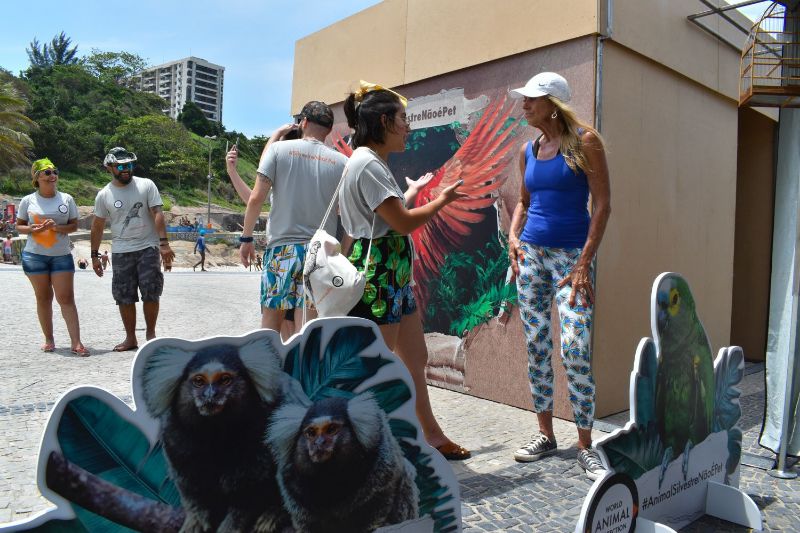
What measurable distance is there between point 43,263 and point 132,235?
35.1 inches

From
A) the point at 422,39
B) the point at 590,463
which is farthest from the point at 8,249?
the point at 590,463

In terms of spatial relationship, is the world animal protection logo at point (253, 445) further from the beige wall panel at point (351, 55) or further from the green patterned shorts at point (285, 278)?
the beige wall panel at point (351, 55)

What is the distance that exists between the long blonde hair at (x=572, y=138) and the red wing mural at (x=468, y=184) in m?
1.17

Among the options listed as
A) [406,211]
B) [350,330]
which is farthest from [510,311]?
[350,330]

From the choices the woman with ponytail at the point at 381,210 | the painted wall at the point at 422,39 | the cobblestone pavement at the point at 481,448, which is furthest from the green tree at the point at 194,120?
the woman with ponytail at the point at 381,210

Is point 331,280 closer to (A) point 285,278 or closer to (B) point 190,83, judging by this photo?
(A) point 285,278

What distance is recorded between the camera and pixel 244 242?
3.74 metres

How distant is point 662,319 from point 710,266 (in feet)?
10.4

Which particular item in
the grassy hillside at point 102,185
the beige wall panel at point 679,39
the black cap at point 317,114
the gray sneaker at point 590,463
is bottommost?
the gray sneaker at point 590,463

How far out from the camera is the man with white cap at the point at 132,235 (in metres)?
5.85

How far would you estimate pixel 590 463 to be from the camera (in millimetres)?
3109

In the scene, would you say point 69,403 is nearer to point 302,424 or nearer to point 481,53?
point 302,424

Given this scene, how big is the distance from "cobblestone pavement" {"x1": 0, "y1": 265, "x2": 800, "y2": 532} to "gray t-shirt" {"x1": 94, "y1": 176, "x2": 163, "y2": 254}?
104 cm

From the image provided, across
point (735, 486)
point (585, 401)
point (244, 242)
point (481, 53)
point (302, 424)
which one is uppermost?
point (481, 53)
